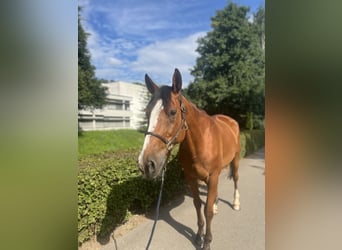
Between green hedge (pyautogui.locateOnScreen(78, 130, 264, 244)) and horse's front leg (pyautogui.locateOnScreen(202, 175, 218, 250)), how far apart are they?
0.20m

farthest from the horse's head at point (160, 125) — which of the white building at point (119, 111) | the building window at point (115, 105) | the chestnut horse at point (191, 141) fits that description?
the building window at point (115, 105)

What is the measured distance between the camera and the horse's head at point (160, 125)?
3.35 feet

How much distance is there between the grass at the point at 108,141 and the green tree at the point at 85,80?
159 mm

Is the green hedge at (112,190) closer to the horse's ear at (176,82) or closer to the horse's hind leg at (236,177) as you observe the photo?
the horse's hind leg at (236,177)

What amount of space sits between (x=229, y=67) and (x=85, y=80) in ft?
2.30

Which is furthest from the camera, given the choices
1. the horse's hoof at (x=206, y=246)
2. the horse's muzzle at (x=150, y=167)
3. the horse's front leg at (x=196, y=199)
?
the horse's front leg at (x=196, y=199)

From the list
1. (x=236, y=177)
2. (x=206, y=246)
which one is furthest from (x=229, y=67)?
(x=206, y=246)

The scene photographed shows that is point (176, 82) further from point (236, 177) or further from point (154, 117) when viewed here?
point (236, 177)

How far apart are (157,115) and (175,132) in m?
0.12
